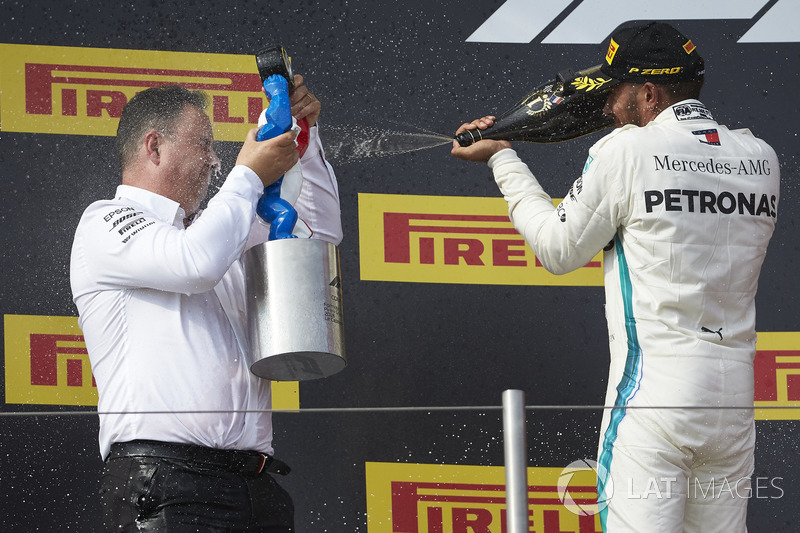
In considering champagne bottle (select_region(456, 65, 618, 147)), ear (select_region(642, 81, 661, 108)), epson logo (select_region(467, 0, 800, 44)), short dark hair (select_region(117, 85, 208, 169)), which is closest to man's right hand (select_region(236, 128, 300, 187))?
short dark hair (select_region(117, 85, 208, 169))

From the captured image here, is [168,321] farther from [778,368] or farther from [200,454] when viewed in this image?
[778,368]

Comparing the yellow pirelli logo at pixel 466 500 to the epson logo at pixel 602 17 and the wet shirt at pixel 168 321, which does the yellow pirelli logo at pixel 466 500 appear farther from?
the epson logo at pixel 602 17

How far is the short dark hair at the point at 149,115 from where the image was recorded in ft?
7.00

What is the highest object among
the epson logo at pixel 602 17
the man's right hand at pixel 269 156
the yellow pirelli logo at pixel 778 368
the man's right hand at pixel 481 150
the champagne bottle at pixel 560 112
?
the epson logo at pixel 602 17

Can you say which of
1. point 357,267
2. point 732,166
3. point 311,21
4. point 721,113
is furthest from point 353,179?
point 732,166

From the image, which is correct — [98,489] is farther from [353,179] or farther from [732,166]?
[353,179]

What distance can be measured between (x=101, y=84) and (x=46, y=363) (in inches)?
25.6

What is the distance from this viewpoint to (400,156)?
2857 mm

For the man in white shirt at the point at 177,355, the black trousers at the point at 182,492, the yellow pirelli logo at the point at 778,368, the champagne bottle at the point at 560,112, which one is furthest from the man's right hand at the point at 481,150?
the yellow pirelli logo at the point at 778,368

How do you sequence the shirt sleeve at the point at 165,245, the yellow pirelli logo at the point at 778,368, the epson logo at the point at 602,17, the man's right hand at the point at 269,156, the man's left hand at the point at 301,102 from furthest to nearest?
1. the epson logo at the point at 602,17
2. the yellow pirelli logo at the point at 778,368
3. the man's left hand at the point at 301,102
4. the man's right hand at the point at 269,156
5. the shirt sleeve at the point at 165,245

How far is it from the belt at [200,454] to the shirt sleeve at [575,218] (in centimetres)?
55

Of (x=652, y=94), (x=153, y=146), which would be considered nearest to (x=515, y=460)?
(x=652, y=94)

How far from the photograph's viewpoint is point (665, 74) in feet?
6.59

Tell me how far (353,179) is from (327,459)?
3.97ft
